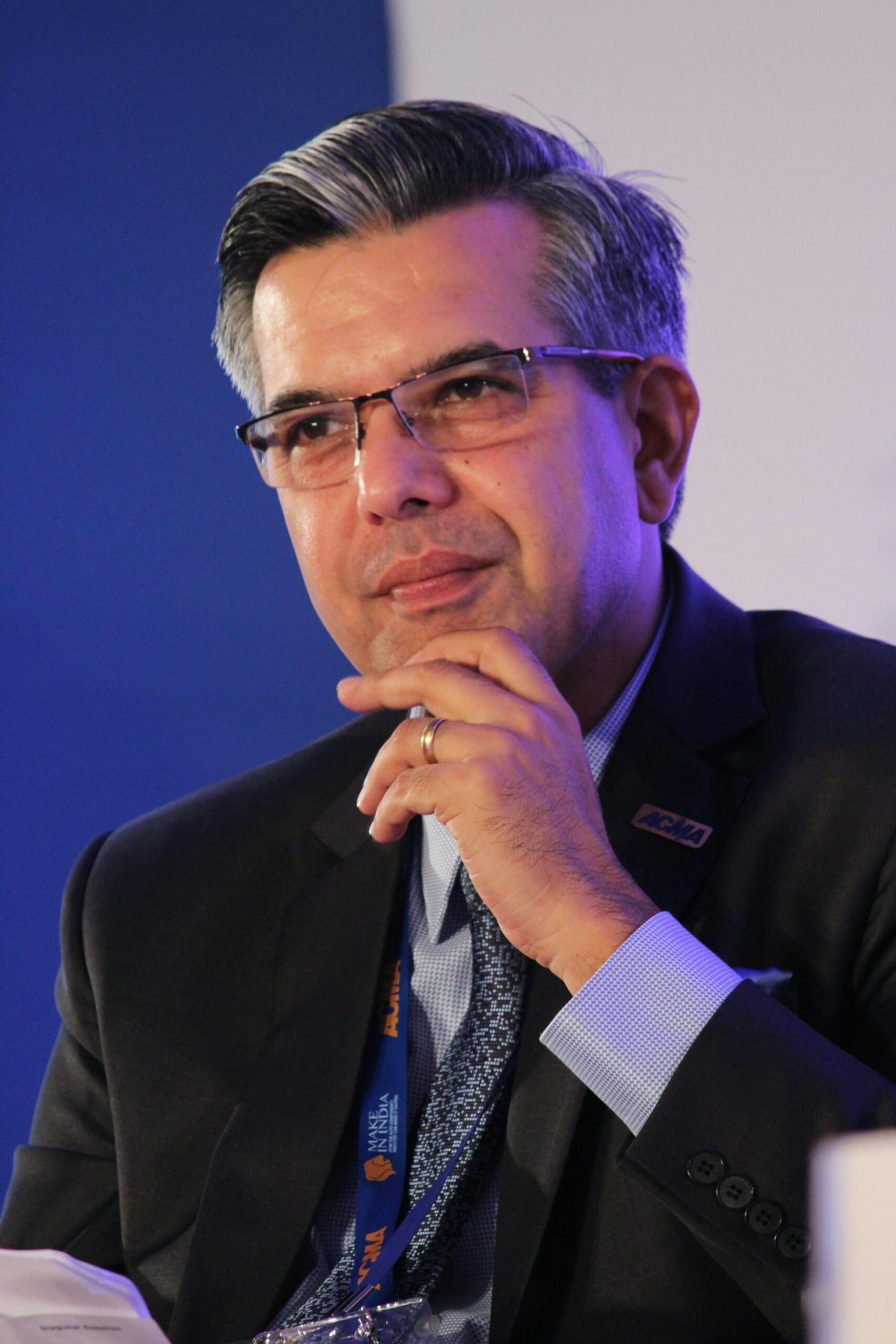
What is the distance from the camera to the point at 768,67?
2.30m

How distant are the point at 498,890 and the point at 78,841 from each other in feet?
5.79

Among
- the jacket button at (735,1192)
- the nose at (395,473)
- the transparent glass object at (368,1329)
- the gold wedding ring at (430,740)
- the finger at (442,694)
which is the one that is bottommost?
the transparent glass object at (368,1329)

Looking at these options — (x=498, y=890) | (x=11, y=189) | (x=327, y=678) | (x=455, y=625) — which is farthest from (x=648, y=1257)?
(x=11, y=189)

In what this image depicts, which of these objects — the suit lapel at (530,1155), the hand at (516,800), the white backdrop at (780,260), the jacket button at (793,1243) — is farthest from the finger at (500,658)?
the white backdrop at (780,260)

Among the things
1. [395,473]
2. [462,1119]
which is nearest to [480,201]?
[395,473]

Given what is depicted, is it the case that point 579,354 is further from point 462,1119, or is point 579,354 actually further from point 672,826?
point 462,1119

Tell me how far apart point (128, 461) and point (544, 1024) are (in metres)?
1.89

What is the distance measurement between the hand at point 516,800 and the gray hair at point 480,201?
51 centimetres

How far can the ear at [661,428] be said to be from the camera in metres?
1.77

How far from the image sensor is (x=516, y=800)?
1.28 m

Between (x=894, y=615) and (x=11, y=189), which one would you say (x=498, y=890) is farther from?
(x=11, y=189)

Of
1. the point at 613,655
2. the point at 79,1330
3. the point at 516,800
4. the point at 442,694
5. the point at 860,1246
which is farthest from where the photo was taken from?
the point at 613,655

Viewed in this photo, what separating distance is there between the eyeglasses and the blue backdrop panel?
4.32 feet

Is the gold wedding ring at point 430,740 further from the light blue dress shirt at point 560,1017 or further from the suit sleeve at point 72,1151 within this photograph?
the suit sleeve at point 72,1151
